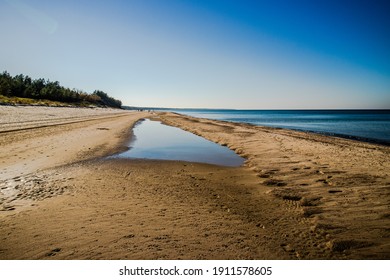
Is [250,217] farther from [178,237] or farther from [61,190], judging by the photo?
[61,190]

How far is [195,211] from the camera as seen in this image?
5.61 metres

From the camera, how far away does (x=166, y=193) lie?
6.95 m

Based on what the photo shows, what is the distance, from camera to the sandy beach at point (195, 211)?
398 centimetres

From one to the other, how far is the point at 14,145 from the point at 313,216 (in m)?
15.3

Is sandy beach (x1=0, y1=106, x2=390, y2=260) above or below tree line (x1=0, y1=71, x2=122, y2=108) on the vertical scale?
below

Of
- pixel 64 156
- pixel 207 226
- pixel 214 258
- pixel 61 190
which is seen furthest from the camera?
pixel 64 156

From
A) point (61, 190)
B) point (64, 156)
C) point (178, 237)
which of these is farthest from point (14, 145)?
point (178, 237)

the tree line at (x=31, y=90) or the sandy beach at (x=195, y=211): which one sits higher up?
the tree line at (x=31, y=90)

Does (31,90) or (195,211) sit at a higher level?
(31,90)

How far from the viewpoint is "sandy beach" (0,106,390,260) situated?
3.98 m

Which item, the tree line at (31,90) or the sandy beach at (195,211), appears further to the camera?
the tree line at (31,90)

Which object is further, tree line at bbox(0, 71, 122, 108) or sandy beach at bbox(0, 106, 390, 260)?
tree line at bbox(0, 71, 122, 108)

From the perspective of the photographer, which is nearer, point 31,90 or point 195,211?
point 195,211

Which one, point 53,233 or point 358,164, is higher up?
point 358,164
